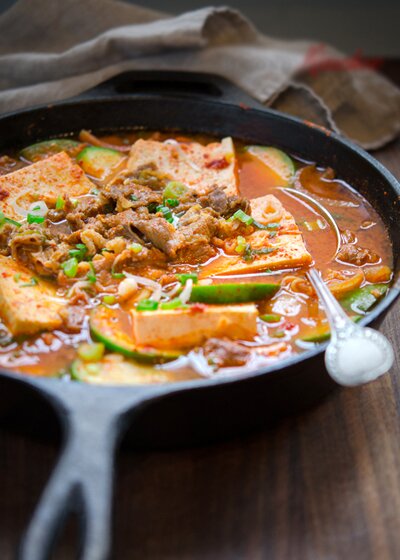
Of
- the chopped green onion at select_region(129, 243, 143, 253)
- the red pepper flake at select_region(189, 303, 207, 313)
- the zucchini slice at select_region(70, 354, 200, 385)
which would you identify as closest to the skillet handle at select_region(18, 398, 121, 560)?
the zucchini slice at select_region(70, 354, 200, 385)

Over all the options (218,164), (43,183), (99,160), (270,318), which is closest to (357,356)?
(270,318)

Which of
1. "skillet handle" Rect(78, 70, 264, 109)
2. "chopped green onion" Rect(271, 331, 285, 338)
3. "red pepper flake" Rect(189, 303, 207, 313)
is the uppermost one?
"skillet handle" Rect(78, 70, 264, 109)

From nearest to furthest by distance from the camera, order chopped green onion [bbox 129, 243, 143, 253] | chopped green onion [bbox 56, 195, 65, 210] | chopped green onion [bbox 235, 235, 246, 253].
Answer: chopped green onion [bbox 129, 243, 143, 253] < chopped green onion [bbox 235, 235, 246, 253] < chopped green onion [bbox 56, 195, 65, 210]

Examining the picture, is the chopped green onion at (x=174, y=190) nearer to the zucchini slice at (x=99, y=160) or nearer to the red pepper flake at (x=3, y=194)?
the zucchini slice at (x=99, y=160)

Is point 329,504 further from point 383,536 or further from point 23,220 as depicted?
point 23,220


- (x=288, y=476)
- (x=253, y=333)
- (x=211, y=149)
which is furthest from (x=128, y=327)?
(x=211, y=149)

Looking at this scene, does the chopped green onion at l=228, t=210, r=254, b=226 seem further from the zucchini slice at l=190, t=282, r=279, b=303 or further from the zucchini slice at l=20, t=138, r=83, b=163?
the zucchini slice at l=20, t=138, r=83, b=163
